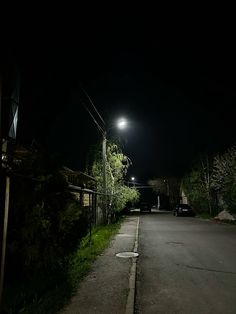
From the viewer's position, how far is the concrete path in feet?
18.9

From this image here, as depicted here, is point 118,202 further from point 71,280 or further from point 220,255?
point 71,280

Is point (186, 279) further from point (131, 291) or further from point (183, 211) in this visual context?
point (183, 211)

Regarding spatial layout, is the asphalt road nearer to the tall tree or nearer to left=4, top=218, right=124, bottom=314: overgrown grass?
left=4, top=218, right=124, bottom=314: overgrown grass

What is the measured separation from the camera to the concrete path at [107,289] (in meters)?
5.76

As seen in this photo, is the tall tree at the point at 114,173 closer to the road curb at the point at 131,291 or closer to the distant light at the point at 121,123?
the distant light at the point at 121,123

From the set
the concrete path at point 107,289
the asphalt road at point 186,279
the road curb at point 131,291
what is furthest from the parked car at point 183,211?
the road curb at point 131,291

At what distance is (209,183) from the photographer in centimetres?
3859

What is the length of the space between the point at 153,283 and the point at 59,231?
2.62 meters

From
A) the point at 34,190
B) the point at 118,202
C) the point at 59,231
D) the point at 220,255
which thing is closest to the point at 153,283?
the point at 59,231

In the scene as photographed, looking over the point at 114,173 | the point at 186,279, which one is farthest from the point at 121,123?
the point at 186,279

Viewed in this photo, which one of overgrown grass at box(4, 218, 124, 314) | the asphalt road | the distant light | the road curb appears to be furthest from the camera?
the distant light

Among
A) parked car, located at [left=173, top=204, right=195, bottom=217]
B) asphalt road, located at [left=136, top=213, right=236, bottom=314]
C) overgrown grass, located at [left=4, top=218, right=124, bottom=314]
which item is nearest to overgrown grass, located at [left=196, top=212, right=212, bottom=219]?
parked car, located at [left=173, top=204, right=195, bottom=217]

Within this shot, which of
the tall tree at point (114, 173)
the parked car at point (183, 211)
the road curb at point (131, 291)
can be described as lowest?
the road curb at point (131, 291)

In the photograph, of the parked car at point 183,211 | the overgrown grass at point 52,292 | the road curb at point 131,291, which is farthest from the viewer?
the parked car at point 183,211
